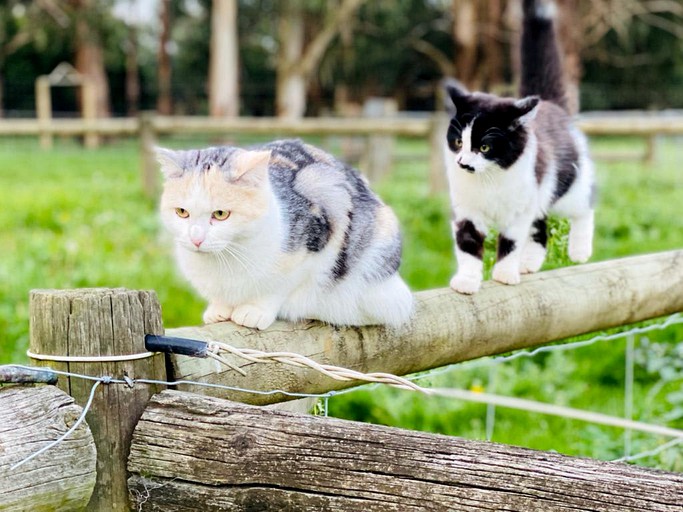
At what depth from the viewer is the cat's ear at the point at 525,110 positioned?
204 centimetres

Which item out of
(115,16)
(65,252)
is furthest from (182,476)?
(115,16)

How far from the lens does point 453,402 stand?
404 cm

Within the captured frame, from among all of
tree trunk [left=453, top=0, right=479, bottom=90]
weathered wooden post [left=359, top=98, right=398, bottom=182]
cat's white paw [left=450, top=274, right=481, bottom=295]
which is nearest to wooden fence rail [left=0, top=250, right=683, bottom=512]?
cat's white paw [left=450, top=274, right=481, bottom=295]

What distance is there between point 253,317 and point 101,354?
0.43 meters

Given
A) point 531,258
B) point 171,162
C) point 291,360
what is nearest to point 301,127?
point 531,258

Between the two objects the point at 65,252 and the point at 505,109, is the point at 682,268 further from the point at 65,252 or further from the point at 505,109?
the point at 65,252

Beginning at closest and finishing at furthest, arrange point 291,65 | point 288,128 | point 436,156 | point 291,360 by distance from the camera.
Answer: point 291,360, point 436,156, point 288,128, point 291,65

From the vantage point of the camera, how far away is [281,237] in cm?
187

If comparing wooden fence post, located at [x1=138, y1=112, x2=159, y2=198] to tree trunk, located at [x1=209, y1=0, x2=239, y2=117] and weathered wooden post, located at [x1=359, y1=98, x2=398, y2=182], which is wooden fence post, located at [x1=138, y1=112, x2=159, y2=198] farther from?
tree trunk, located at [x1=209, y1=0, x2=239, y2=117]

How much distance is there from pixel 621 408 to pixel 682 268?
5.12 feet

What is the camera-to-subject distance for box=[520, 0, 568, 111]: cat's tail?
2389mm

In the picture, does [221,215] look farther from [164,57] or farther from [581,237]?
[164,57]

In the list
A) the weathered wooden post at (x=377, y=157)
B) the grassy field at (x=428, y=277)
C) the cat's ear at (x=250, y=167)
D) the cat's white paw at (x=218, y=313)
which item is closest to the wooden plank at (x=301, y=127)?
the grassy field at (x=428, y=277)

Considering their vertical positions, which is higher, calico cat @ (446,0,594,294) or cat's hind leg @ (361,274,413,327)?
calico cat @ (446,0,594,294)
